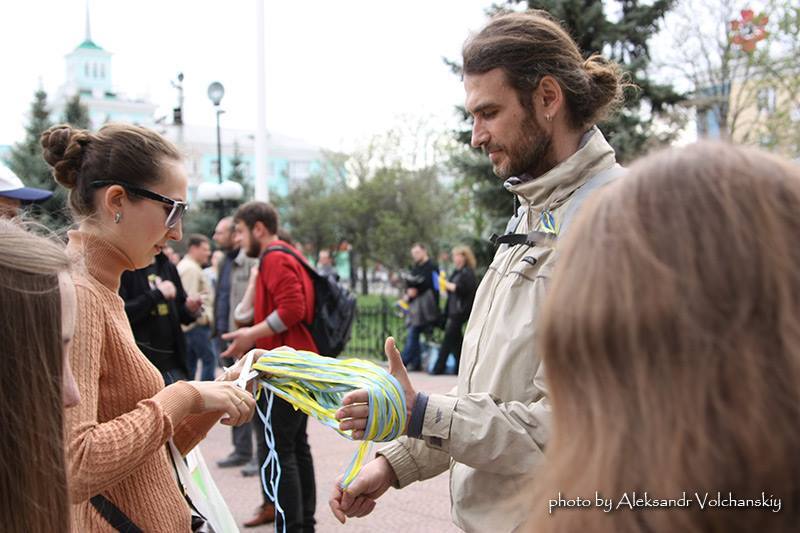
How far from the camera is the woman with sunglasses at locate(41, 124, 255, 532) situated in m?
1.92

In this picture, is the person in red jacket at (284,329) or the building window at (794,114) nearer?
the person in red jacket at (284,329)

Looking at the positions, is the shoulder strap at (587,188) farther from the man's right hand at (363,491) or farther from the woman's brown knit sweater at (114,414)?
the woman's brown knit sweater at (114,414)

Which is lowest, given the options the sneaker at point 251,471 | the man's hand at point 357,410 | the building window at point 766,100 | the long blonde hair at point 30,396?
the sneaker at point 251,471

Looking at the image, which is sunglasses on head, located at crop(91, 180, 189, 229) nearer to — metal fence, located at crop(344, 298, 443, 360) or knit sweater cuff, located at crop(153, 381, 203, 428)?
knit sweater cuff, located at crop(153, 381, 203, 428)

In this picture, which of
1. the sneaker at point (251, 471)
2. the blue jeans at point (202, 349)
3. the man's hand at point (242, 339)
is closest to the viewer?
the man's hand at point (242, 339)

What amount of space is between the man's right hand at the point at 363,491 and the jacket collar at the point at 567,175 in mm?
952

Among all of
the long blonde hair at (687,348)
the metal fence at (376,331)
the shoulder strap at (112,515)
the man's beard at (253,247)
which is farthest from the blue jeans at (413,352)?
the long blonde hair at (687,348)

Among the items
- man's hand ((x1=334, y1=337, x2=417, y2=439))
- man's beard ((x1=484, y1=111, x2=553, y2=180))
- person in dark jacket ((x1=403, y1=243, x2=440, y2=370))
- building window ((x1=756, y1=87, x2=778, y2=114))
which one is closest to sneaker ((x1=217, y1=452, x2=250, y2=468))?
man's hand ((x1=334, y1=337, x2=417, y2=439))

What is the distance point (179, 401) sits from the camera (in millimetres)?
2117

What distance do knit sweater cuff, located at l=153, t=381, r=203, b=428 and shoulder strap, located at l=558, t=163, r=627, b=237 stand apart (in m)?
1.14

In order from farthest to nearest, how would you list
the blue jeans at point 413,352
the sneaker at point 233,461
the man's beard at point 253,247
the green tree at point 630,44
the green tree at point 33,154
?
the green tree at point 33,154, the blue jeans at point 413,352, the green tree at point 630,44, the sneaker at point 233,461, the man's beard at point 253,247

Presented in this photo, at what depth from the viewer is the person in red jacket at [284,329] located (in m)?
4.64

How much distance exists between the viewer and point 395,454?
7.74 ft

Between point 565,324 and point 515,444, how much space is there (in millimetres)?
1048
